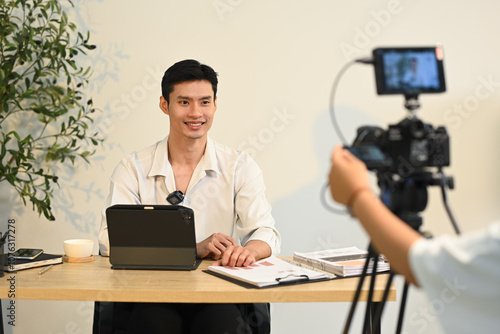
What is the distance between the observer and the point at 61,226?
3543 millimetres

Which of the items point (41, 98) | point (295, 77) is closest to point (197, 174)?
point (295, 77)

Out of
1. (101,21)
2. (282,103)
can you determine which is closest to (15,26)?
(101,21)

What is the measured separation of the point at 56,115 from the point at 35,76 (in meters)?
0.26

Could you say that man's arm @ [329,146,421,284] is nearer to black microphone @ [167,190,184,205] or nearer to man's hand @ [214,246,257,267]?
man's hand @ [214,246,257,267]

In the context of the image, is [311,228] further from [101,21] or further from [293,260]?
[101,21]

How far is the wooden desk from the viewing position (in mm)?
1694

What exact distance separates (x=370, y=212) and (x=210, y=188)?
5.49 feet

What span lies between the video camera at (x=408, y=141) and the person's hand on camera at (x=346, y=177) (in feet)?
0.37

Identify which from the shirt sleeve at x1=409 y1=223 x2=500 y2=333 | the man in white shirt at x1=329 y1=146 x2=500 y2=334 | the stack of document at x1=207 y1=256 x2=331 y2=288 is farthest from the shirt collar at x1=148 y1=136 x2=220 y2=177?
the shirt sleeve at x1=409 y1=223 x2=500 y2=333

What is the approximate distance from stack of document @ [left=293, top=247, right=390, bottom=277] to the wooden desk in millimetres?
50

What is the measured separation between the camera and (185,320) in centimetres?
214

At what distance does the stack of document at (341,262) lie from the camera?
1893 millimetres

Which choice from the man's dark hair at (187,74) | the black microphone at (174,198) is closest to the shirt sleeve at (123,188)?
the black microphone at (174,198)

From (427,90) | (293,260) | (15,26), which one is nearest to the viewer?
(427,90)
